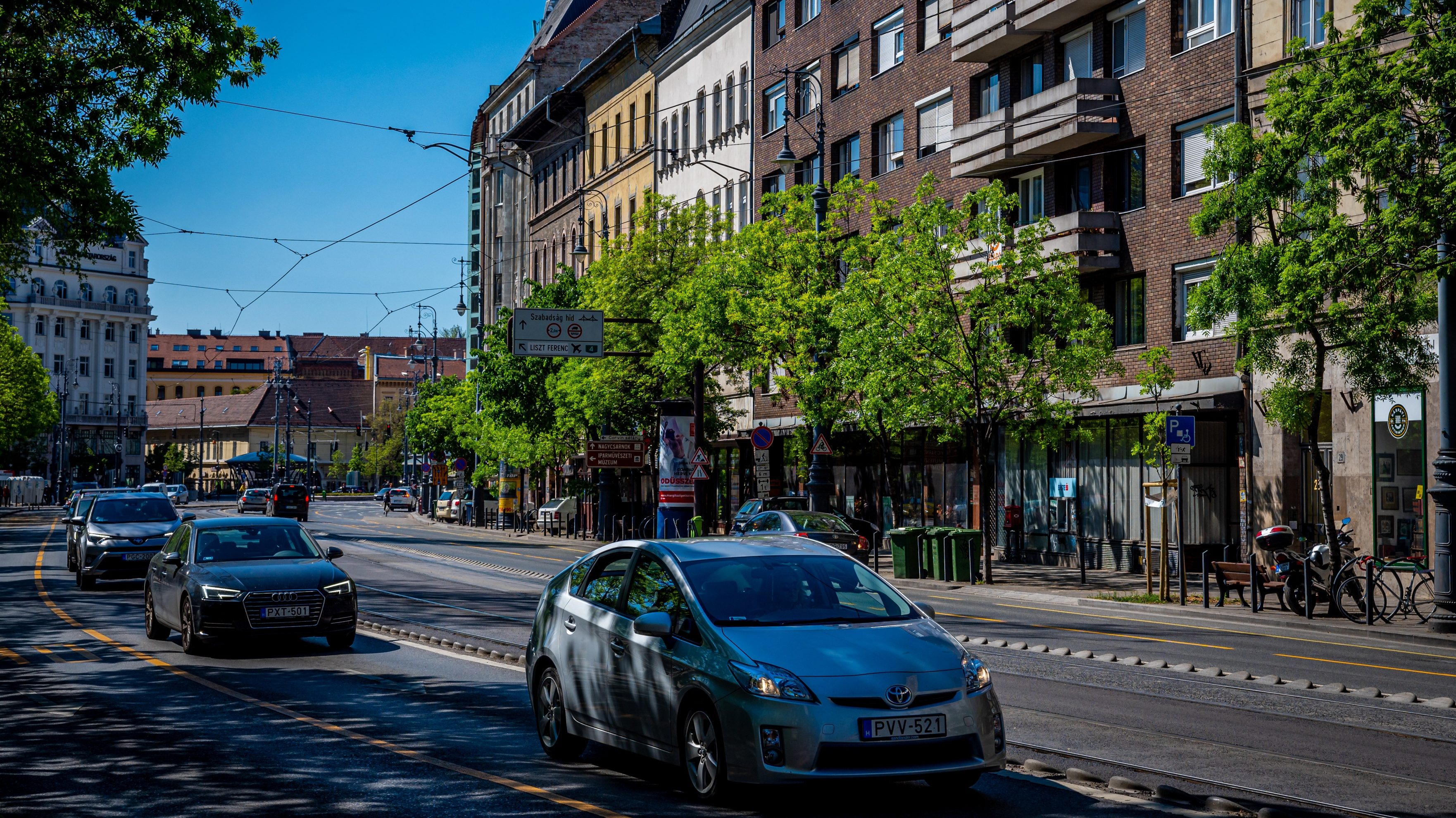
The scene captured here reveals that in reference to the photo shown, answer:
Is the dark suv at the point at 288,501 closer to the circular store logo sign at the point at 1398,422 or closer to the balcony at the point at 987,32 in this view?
the balcony at the point at 987,32

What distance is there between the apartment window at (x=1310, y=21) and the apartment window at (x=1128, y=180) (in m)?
5.09

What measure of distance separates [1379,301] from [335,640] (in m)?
14.9

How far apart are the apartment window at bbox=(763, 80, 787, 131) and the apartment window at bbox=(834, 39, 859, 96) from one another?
2793mm

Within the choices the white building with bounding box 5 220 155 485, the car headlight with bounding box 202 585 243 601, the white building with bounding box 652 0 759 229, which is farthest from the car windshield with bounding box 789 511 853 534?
the white building with bounding box 5 220 155 485

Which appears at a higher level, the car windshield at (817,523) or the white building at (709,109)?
the white building at (709,109)

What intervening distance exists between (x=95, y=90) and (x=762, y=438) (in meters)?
22.3

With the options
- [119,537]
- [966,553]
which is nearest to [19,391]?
[119,537]

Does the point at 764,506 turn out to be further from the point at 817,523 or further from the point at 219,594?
the point at 219,594

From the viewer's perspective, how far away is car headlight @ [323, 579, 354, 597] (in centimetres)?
1606

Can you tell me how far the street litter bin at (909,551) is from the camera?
32.0 metres

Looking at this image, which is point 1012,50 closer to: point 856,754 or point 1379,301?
point 1379,301

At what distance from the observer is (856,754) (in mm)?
7477

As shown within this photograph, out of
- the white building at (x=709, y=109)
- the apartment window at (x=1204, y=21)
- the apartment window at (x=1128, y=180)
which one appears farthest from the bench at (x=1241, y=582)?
the white building at (x=709, y=109)

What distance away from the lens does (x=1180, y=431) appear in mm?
23453
